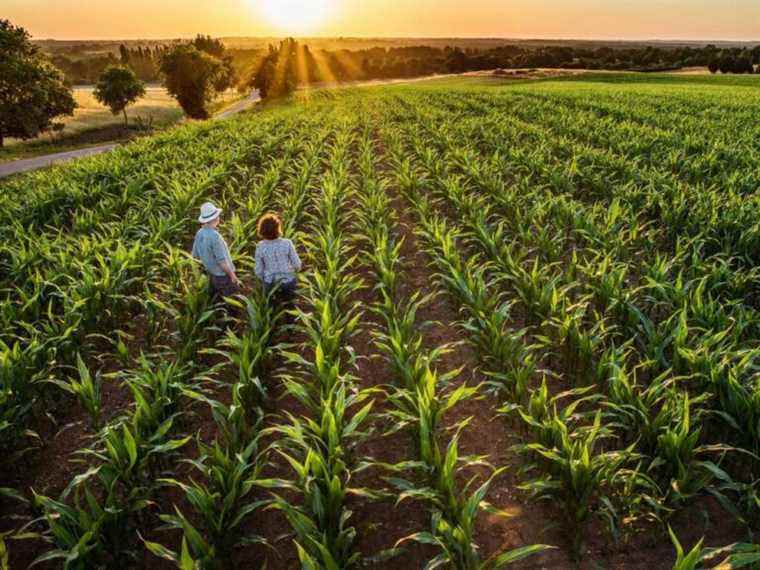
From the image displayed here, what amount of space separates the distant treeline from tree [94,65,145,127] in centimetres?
710

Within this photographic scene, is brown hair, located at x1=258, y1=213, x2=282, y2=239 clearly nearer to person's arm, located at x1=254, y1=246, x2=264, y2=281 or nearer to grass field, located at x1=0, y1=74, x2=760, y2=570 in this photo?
person's arm, located at x1=254, y1=246, x2=264, y2=281

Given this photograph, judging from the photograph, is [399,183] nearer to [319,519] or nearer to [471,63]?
[319,519]

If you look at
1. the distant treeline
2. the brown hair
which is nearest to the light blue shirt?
the brown hair

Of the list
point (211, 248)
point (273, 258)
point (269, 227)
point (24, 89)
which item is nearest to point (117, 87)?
point (24, 89)

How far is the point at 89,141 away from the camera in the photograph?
43938 mm

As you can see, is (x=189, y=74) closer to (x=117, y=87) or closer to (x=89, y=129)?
(x=117, y=87)

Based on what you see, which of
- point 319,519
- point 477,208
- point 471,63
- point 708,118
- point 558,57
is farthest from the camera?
point 471,63

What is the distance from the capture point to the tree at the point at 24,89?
34.4m

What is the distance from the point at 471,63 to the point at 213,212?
11369cm

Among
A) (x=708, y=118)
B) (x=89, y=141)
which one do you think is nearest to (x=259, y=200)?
(x=708, y=118)

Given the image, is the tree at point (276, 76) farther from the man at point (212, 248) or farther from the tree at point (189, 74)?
the man at point (212, 248)

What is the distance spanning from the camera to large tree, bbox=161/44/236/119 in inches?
2103

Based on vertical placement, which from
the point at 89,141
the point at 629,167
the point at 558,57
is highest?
the point at 558,57

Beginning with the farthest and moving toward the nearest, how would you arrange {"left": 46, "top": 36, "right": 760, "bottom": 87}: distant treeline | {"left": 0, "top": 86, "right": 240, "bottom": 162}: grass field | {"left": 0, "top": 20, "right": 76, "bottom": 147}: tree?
{"left": 46, "top": 36, "right": 760, "bottom": 87}: distant treeline < {"left": 0, "top": 86, "right": 240, "bottom": 162}: grass field < {"left": 0, "top": 20, "right": 76, "bottom": 147}: tree
